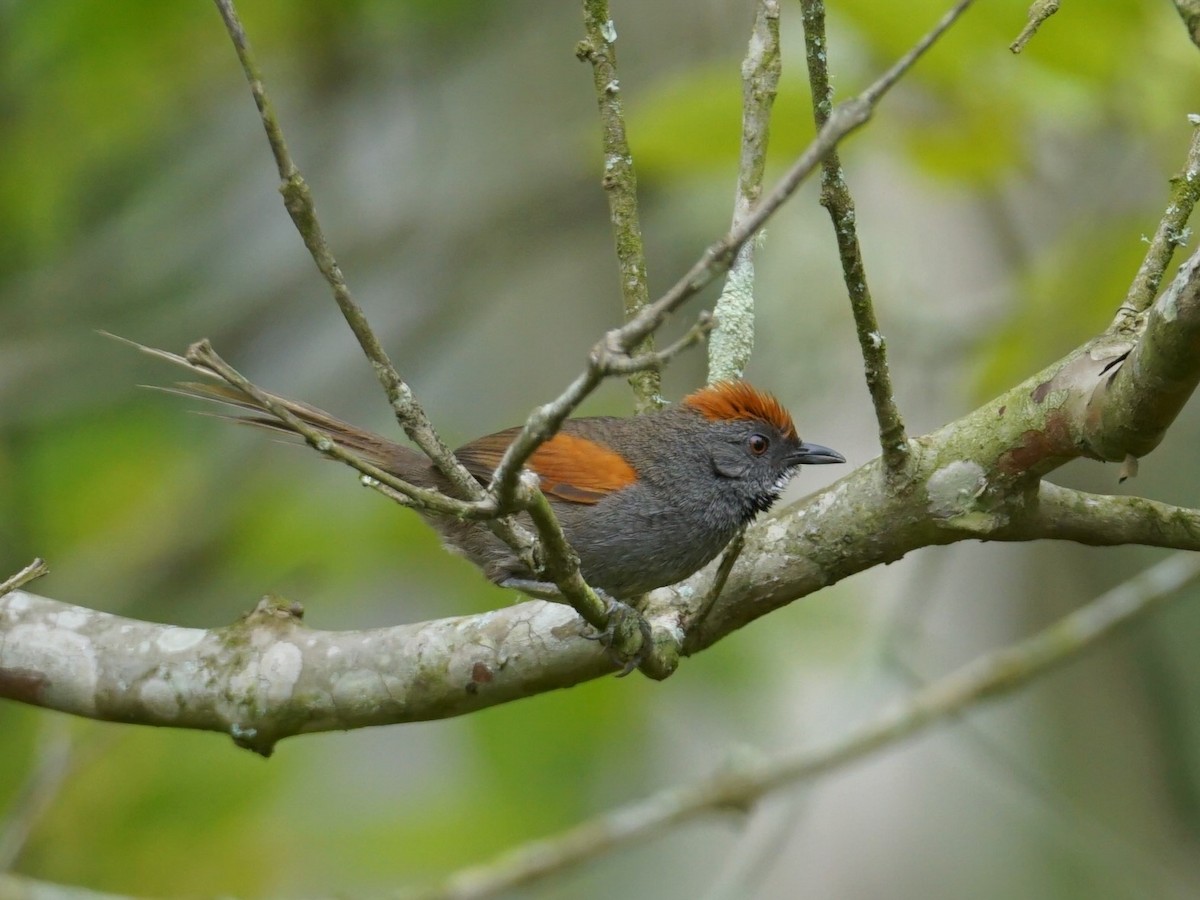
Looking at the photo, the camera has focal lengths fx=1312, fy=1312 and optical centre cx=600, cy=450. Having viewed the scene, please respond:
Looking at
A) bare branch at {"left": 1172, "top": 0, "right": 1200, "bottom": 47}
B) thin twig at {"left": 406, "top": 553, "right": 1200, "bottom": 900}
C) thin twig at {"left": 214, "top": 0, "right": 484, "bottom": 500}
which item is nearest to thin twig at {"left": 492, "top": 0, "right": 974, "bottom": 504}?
thin twig at {"left": 214, "top": 0, "right": 484, "bottom": 500}

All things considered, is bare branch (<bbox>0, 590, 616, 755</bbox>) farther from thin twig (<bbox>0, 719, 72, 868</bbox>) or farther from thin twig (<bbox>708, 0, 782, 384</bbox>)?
thin twig (<bbox>708, 0, 782, 384</bbox>)

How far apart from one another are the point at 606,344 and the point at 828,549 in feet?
4.13

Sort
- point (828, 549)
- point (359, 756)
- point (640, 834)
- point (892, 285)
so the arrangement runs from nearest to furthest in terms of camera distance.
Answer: point (828, 549)
point (640, 834)
point (892, 285)
point (359, 756)

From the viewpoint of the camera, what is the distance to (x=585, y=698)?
17.6 ft

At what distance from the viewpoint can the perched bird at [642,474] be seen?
405 cm

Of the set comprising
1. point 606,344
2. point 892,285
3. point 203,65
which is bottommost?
point 606,344

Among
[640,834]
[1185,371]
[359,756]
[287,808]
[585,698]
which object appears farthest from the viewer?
[359,756]

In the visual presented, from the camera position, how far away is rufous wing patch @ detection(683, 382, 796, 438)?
15.1 feet

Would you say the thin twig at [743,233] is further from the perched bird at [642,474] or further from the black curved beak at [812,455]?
the black curved beak at [812,455]

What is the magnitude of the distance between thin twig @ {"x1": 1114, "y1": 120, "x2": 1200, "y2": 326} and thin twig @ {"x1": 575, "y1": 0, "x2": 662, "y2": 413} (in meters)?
1.40

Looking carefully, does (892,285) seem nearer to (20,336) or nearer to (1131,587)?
(1131,587)

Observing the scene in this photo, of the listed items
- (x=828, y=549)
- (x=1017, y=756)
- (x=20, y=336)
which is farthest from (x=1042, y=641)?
(x=20, y=336)

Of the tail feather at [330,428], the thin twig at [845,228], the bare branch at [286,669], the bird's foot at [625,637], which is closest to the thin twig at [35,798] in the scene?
the bare branch at [286,669]

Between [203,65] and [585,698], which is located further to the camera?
[203,65]
